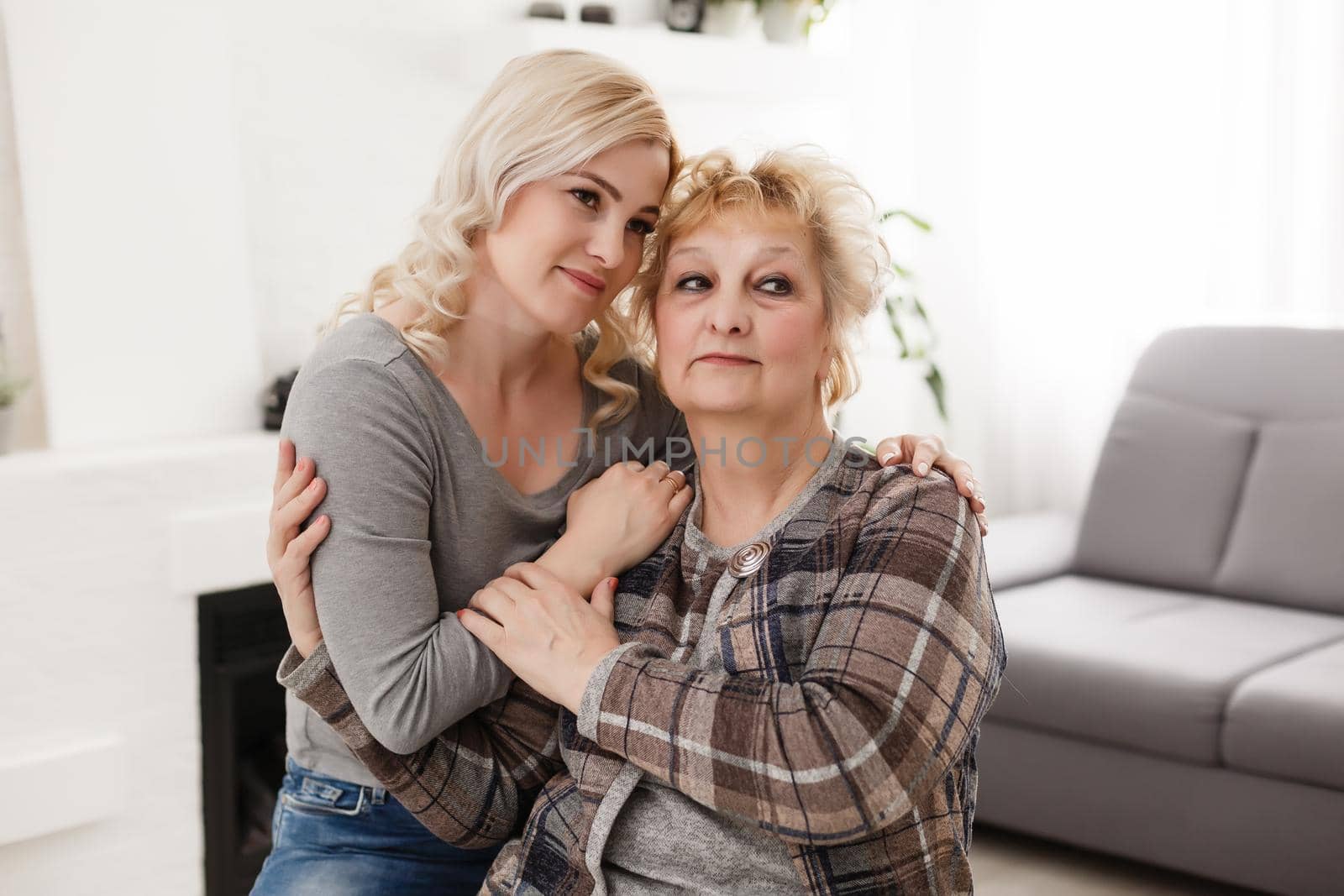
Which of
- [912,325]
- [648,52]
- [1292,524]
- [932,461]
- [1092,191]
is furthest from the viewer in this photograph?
[912,325]

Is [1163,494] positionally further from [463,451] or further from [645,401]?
[463,451]

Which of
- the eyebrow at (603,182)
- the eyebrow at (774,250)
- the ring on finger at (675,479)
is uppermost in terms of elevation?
the eyebrow at (603,182)

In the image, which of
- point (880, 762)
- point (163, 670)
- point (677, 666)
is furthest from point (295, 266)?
point (880, 762)

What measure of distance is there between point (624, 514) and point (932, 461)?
1.17 ft

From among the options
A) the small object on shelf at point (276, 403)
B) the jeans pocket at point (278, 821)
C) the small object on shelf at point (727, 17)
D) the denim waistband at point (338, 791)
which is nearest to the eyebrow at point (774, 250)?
the denim waistband at point (338, 791)

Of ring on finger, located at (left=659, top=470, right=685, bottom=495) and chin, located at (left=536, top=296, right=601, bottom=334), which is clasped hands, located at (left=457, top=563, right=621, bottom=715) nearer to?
ring on finger, located at (left=659, top=470, right=685, bottom=495)

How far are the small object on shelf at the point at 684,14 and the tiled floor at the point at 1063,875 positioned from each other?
2.30 m

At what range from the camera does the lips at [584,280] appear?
152 cm

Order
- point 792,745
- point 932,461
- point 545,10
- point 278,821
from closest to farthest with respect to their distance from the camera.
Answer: point 792,745
point 932,461
point 278,821
point 545,10

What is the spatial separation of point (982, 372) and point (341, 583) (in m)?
3.27

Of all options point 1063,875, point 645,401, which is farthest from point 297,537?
point 1063,875

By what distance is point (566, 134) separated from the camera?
1.44 metres

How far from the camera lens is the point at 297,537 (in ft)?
4.57

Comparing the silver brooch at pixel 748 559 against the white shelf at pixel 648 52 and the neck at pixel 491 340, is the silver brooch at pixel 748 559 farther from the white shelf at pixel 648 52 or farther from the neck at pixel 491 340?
the white shelf at pixel 648 52
